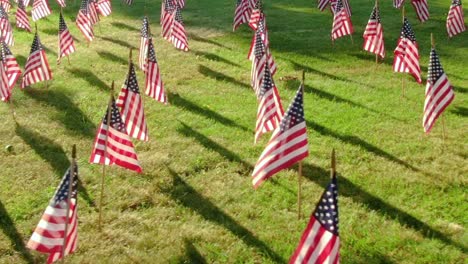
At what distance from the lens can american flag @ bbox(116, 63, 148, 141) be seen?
11008 millimetres

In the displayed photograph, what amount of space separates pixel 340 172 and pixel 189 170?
3.13 metres

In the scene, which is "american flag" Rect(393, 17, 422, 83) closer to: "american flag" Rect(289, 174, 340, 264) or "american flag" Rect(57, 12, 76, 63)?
"american flag" Rect(289, 174, 340, 264)

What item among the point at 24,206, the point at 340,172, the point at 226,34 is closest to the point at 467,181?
the point at 340,172

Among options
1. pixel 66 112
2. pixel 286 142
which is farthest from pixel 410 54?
pixel 66 112

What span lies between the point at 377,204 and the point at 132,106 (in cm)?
521

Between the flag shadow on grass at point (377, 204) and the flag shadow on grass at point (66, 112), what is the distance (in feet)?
18.2

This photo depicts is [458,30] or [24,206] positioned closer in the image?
[24,206]

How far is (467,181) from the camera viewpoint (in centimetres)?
1068

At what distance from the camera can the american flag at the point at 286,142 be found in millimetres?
8516

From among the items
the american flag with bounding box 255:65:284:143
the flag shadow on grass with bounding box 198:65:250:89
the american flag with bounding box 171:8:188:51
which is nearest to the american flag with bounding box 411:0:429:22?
the flag shadow on grass with bounding box 198:65:250:89

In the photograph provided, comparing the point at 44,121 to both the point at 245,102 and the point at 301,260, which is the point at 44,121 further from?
the point at 301,260

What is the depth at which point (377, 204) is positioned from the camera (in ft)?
32.7

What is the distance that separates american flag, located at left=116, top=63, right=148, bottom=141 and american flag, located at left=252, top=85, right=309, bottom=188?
3.69 metres

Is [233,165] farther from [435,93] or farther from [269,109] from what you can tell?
[435,93]
